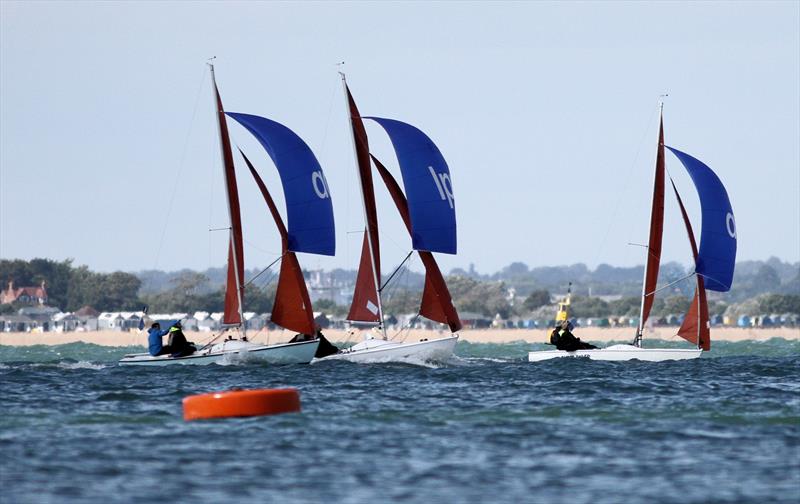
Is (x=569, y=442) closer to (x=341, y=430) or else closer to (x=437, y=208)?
(x=341, y=430)

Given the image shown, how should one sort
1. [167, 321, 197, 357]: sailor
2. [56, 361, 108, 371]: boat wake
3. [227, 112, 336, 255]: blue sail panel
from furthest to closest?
1. [56, 361, 108, 371]: boat wake
2. [227, 112, 336, 255]: blue sail panel
3. [167, 321, 197, 357]: sailor

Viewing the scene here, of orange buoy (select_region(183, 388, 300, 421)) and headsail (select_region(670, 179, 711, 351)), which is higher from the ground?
headsail (select_region(670, 179, 711, 351))

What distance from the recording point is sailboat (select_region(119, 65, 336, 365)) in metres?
48.3

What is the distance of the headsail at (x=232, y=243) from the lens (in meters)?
51.2

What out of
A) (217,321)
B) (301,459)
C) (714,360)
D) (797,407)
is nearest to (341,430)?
(301,459)

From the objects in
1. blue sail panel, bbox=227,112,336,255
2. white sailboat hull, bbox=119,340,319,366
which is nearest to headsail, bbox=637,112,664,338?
blue sail panel, bbox=227,112,336,255

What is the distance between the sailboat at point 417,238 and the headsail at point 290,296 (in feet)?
5.11

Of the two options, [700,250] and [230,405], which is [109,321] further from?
[230,405]

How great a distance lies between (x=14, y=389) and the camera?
1510 inches

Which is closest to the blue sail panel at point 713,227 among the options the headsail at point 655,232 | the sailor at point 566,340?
the headsail at point 655,232

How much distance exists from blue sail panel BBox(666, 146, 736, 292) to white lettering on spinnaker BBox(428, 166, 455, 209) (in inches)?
391

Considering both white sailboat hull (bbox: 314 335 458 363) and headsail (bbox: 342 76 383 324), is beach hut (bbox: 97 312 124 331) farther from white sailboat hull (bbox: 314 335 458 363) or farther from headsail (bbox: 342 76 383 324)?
white sailboat hull (bbox: 314 335 458 363)

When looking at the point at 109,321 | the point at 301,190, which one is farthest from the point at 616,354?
the point at 109,321

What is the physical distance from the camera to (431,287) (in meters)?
49.9
